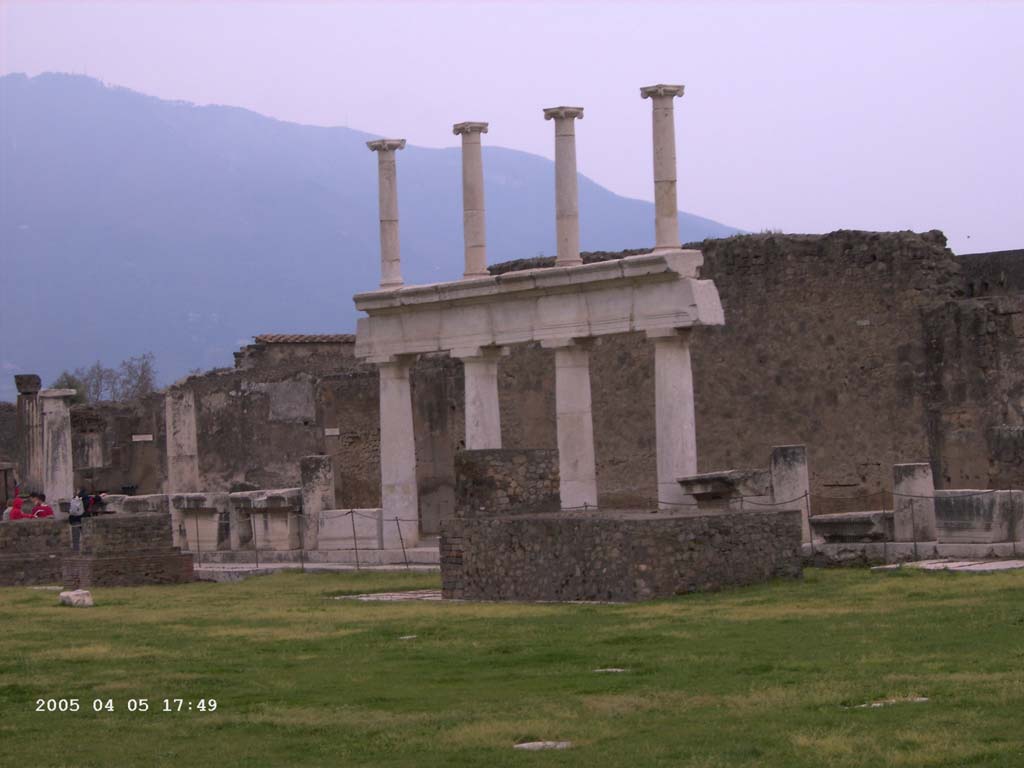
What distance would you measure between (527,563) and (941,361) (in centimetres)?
964

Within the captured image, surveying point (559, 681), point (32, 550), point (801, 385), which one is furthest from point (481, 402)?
point (559, 681)

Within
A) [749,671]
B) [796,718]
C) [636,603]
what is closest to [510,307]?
[636,603]

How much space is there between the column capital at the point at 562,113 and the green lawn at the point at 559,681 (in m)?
7.96

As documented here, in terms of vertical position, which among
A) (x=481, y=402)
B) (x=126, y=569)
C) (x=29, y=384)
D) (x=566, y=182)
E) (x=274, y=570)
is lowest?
(x=274, y=570)

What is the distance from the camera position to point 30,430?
35.1m

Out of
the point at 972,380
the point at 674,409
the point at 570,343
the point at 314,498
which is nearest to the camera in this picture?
the point at 674,409

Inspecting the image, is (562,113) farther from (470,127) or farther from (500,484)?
(500,484)

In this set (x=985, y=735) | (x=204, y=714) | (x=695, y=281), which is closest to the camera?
(x=985, y=735)

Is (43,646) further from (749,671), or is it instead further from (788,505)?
(788,505)

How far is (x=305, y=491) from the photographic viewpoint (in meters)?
23.5

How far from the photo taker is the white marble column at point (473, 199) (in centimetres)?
2273

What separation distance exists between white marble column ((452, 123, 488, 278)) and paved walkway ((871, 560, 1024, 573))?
8.06 metres

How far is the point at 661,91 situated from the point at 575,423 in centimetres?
412

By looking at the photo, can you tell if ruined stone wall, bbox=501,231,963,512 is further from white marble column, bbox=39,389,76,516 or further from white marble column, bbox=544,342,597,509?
white marble column, bbox=39,389,76,516
